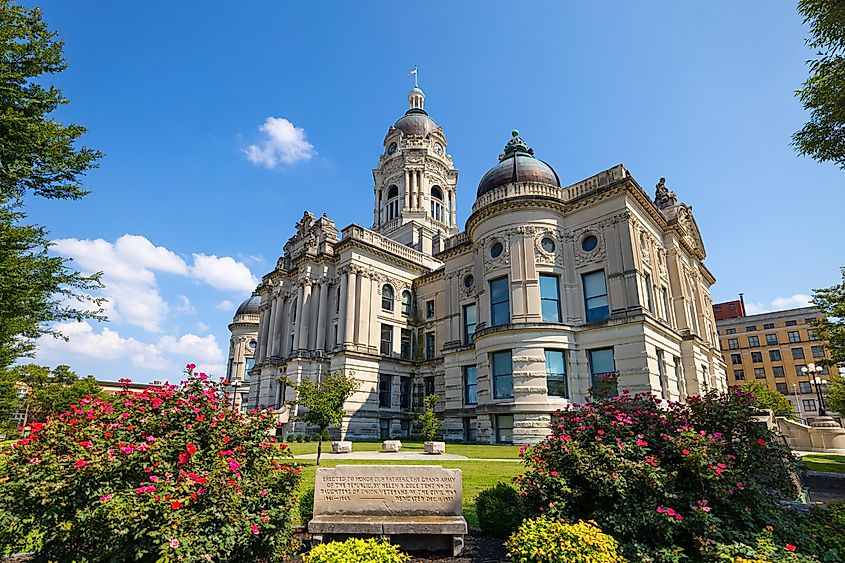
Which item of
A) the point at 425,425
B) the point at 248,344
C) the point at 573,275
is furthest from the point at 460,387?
the point at 248,344

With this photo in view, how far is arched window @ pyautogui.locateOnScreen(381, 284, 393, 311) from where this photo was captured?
38353 millimetres

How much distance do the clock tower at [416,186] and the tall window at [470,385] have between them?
2124 cm

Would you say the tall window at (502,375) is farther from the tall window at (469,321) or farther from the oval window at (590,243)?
the oval window at (590,243)

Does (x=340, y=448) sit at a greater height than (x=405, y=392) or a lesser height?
lesser

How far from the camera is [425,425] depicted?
25.2 m

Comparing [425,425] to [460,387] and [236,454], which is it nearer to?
[460,387]

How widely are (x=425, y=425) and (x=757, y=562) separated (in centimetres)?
2141

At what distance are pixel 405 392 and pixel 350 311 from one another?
923 centimetres

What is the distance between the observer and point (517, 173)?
28.7 meters

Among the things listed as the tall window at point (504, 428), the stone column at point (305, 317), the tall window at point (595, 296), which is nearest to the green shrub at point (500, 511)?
the tall window at point (504, 428)

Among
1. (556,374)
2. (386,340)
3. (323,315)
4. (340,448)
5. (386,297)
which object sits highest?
(386,297)

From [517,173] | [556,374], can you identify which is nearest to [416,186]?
[517,173]

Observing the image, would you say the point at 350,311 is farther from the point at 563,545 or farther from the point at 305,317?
the point at 563,545

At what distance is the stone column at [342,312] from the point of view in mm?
35250
